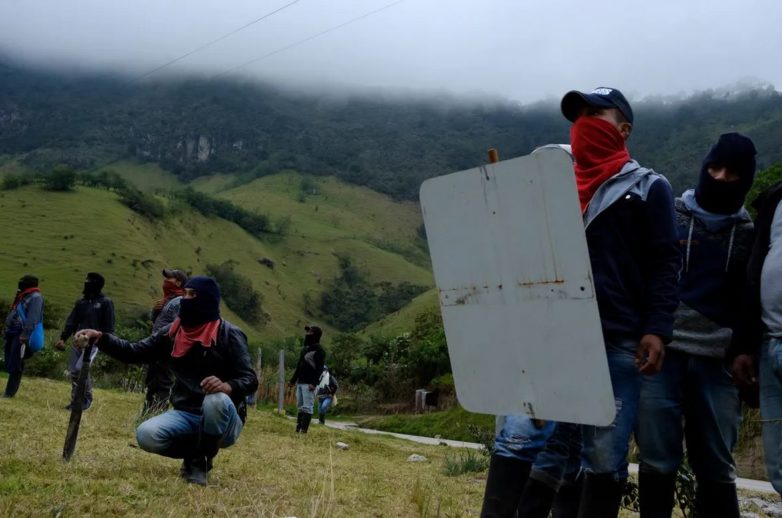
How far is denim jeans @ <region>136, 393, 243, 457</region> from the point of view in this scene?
15.1 ft

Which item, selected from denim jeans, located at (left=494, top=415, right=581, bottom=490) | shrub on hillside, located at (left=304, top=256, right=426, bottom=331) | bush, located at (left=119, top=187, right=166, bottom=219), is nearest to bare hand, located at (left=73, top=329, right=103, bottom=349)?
denim jeans, located at (left=494, top=415, right=581, bottom=490)

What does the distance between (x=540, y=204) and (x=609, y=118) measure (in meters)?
0.87

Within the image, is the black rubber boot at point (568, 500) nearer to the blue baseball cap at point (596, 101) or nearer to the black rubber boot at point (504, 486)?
the black rubber boot at point (504, 486)

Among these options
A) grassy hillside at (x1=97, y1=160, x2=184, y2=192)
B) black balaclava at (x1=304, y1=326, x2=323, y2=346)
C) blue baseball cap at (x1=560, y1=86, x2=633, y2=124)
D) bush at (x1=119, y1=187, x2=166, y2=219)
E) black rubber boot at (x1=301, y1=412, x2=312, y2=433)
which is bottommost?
black rubber boot at (x1=301, y1=412, x2=312, y2=433)

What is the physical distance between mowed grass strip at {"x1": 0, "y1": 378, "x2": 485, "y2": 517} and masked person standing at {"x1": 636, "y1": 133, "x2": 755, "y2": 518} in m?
0.91

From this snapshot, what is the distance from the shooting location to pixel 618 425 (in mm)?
2832

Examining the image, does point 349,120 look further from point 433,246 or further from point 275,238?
point 433,246

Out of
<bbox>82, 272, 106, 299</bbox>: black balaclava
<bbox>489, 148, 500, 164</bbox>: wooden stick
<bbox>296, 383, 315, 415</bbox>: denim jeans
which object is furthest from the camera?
<bbox>296, 383, 315, 415</bbox>: denim jeans

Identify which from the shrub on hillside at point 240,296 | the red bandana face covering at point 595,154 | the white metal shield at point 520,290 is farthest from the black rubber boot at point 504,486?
the shrub on hillside at point 240,296

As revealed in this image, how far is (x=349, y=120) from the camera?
181500 mm

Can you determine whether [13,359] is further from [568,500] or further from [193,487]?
[568,500]

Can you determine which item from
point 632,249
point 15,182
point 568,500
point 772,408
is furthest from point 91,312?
point 15,182

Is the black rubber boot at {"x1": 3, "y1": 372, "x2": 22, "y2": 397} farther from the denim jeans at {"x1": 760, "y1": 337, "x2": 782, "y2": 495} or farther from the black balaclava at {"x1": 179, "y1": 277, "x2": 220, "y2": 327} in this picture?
the denim jeans at {"x1": 760, "y1": 337, "x2": 782, "y2": 495}

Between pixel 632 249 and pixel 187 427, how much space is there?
2943 mm
